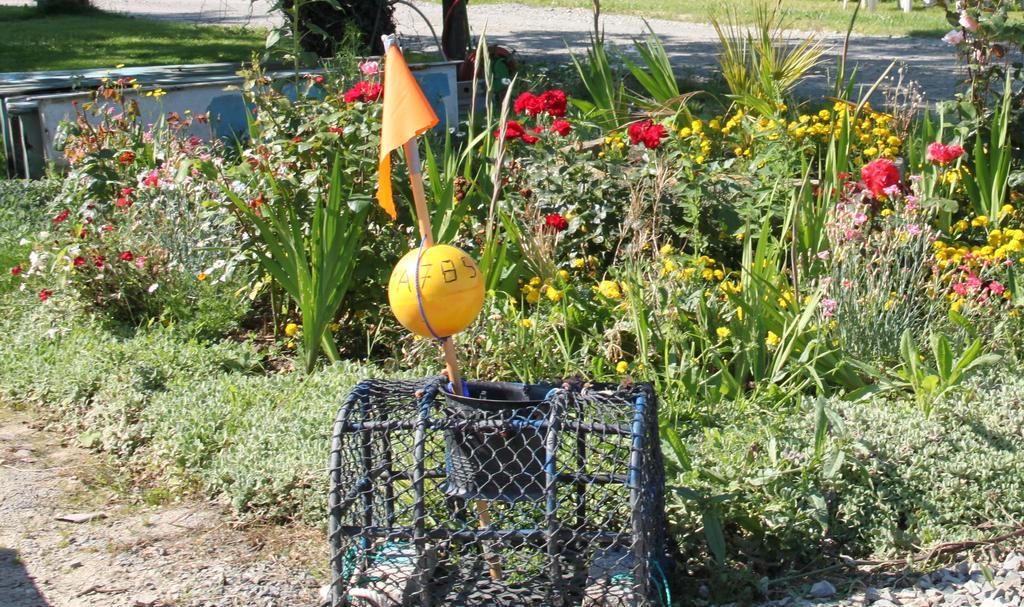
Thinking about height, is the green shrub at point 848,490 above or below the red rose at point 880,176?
below

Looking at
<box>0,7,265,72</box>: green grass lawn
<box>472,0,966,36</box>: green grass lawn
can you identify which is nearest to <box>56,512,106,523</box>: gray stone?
<box>0,7,265,72</box>: green grass lawn

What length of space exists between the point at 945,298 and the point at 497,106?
14.4ft

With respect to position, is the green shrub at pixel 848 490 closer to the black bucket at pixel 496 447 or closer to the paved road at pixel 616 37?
the black bucket at pixel 496 447

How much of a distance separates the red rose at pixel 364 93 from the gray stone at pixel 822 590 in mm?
2805

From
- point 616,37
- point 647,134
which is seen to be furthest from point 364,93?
point 616,37

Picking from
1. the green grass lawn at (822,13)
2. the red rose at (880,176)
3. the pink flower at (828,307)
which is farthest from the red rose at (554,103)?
the green grass lawn at (822,13)

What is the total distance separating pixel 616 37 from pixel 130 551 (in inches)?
513

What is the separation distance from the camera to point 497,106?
7.96 meters

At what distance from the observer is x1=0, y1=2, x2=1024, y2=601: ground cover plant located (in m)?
3.13

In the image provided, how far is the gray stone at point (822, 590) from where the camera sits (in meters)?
2.93

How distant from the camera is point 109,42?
47.8 feet

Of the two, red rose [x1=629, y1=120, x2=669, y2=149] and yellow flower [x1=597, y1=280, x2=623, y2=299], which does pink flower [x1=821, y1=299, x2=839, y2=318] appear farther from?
red rose [x1=629, y1=120, x2=669, y2=149]

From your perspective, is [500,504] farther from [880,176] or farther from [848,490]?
[880,176]

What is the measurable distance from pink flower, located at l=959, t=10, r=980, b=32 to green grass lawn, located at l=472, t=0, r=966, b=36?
9.16m
